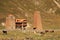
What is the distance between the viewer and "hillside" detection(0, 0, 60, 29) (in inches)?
2962

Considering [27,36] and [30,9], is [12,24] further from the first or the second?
[30,9]

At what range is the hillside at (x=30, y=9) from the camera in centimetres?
7524

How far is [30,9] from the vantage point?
82375 millimetres

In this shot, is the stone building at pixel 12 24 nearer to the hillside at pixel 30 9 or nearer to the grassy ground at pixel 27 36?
the grassy ground at pixel 27 36

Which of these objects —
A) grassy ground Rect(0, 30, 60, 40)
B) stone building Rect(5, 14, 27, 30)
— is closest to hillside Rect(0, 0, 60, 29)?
stone building Rect(5, 14, 27, 30)

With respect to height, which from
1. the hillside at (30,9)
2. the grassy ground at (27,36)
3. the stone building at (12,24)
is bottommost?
the grassy ground at (27,36)

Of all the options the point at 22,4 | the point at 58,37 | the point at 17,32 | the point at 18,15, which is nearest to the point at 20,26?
the point at 17,32

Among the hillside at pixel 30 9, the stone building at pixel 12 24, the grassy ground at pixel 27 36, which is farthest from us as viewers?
the hillside at pixel 30 9

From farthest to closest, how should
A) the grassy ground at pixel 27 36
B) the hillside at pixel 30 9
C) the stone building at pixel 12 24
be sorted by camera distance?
the hillside at pixel 30 9
the stone building at pixel 12 24
the grassy ground at pixel 27 36

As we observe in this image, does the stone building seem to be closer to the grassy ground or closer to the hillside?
the grassy ground

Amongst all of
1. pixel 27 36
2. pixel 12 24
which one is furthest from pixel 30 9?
pixel 27 36

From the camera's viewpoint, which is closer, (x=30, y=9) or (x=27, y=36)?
(x=27, y=36)

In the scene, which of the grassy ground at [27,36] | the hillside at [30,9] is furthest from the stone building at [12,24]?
the hillside at [30,9]

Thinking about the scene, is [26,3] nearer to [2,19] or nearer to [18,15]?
[18,15]
